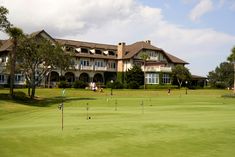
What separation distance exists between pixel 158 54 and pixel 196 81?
13.0 meters

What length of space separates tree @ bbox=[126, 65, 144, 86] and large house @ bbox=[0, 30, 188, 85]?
1.69 meters

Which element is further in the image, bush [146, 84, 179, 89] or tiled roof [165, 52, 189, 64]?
tiled roof [165, 52, 189, 64]

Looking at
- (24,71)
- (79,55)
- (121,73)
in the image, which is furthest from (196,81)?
(24,71)

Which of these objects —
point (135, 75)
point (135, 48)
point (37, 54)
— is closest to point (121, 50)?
point (135, 48)

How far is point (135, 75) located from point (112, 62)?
A: 36.5 ft

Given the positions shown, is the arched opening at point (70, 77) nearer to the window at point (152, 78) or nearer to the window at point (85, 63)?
the window at point (85, 63)

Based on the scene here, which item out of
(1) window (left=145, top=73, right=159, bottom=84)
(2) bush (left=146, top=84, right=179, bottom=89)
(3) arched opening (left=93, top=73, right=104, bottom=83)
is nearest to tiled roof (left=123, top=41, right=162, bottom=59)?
(1) window (left=145, top=73, right=159, bottom=84)

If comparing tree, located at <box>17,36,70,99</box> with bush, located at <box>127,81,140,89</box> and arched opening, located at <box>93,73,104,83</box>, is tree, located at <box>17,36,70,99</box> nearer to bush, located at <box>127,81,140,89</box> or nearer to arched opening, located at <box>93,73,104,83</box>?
bush, located at <box>127,81,140,89</box>

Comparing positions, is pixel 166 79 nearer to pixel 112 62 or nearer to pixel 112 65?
pixel 112 65

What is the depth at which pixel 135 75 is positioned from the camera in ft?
313

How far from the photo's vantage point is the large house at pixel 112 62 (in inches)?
3819

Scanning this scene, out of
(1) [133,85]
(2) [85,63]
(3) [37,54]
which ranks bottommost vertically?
(1) [133,85]

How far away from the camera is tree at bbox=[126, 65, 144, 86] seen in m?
95.3

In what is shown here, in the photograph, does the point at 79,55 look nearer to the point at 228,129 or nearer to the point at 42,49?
the point at 42,49
